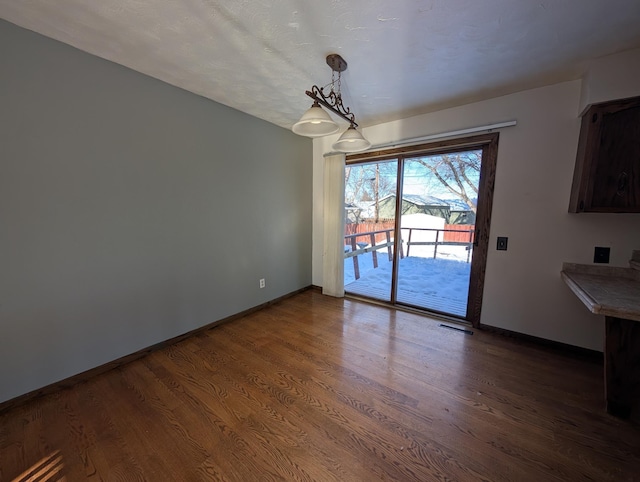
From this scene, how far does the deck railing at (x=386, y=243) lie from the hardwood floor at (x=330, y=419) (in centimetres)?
120

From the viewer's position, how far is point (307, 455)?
1.29 metres

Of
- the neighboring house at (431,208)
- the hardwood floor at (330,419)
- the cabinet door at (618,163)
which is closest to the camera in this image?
the hardwood floor at (330,419)

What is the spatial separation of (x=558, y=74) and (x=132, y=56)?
3352 mm

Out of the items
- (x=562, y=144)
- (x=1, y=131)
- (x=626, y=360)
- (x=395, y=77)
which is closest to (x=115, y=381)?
(x=1, y=131)

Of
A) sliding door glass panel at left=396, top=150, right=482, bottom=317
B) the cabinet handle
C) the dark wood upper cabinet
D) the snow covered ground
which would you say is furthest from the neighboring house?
the cabinet handle

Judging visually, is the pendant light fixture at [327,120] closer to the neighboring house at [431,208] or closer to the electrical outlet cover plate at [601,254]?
the neighboring house at [431,208]

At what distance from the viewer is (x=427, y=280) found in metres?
3.76

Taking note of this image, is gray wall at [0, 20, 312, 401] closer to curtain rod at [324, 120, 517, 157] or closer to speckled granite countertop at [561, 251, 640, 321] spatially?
curtain rod at [324, 120, 517, 157]

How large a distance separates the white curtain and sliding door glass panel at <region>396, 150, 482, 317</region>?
815 mm

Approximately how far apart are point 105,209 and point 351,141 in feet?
6.61

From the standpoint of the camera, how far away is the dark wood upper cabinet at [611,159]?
5.70 feet

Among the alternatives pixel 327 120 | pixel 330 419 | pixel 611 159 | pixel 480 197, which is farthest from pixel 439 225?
pixel 330 419

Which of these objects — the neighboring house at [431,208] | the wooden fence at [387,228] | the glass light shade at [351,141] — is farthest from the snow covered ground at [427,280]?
the glass light shade at [351,141]

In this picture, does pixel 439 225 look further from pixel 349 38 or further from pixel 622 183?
pixel 349 38
